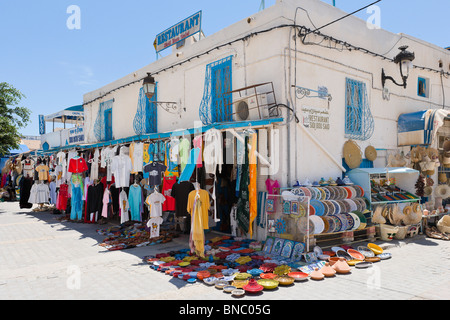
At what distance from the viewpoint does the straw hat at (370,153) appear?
9.80 m

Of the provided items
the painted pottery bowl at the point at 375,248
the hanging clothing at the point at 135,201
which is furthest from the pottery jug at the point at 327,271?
the hanging clothing at the point at 135,201

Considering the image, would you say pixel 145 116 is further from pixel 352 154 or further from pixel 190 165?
pixel 352 154

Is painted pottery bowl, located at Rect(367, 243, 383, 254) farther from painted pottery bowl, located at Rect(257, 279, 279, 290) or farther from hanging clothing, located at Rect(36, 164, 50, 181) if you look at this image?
hanging clothing, located at Rect(36, 164, 50, 181)

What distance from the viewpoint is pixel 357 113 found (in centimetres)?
959

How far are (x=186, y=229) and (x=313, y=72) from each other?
18.1ft

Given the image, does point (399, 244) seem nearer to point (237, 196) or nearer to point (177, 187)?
point (237, 196)

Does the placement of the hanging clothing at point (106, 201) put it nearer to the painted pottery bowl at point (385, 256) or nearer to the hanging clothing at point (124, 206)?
the hanging clothing at point (124, 206)

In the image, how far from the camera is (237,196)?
7.93 metres

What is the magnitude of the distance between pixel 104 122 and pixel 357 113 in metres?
11.3

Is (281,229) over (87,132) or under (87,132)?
under

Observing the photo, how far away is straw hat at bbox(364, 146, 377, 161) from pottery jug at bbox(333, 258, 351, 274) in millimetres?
4795

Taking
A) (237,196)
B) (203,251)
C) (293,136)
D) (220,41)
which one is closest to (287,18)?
(220,41)

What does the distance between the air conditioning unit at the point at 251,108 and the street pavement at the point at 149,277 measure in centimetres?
360

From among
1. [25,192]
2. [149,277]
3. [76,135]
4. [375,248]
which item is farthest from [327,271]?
[76,135]
